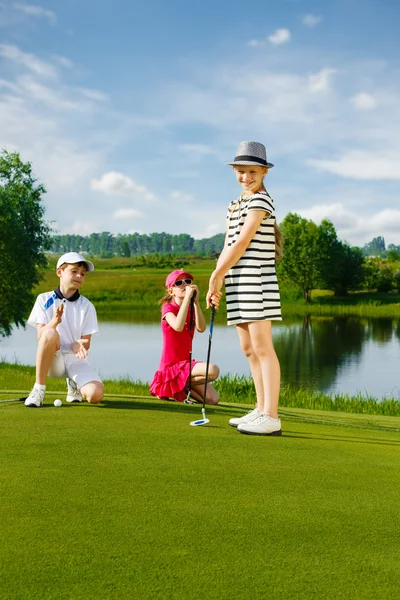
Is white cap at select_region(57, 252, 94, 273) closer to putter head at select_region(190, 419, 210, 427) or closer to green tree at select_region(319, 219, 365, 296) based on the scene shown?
putter head at select_region(190, 419, 210, 427)

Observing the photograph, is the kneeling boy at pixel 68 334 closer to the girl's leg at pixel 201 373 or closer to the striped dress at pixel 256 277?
the girl's leg at pixel 201 373

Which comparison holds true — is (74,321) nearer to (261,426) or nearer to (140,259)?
(261,426)

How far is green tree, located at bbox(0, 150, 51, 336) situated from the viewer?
27.1 m

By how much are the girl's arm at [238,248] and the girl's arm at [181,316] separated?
1.82 meters

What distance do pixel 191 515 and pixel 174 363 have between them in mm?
4482

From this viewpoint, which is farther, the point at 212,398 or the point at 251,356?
the point at 212,398

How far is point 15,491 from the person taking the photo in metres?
3.10

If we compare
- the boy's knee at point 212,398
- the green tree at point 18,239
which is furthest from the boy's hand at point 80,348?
the green tree at point 18,239

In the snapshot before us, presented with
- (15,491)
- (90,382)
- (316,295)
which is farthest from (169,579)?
(316,295)

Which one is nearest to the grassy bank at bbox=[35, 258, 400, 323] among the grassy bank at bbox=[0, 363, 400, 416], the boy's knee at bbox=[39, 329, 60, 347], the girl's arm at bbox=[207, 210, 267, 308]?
the grassy bank at bbox=[0, 363, 400, 416]

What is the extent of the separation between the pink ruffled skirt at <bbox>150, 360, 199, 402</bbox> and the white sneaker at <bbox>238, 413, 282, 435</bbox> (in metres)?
2.44

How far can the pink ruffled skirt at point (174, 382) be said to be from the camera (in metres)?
7.14

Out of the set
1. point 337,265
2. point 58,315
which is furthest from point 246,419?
point 337,265

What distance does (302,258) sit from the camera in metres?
62.8
